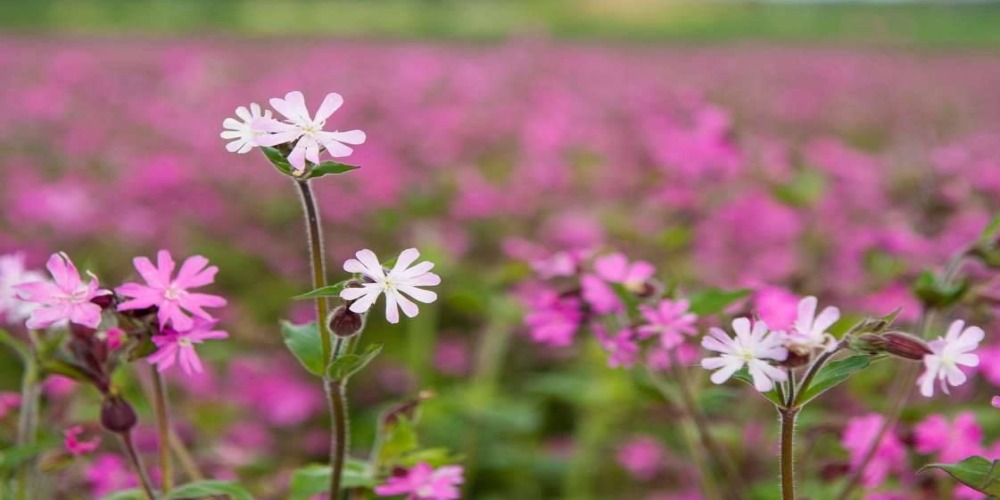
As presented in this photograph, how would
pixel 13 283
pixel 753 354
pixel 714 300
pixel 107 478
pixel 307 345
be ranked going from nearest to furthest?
pixel 753 354 < pixel 307 345 < pixel 13 283 < pixel 714 300 < pixel 107 478

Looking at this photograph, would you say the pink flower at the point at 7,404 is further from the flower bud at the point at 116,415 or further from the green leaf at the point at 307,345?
the green leaf at the point at 307,345

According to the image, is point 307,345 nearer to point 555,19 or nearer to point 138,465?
point 138,465

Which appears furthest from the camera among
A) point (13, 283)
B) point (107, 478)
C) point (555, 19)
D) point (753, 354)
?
point (555, 19)

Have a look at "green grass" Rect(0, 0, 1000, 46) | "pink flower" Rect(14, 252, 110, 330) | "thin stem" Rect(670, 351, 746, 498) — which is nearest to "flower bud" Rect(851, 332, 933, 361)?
"thin stem" Rect(670, 351, 746, 498)

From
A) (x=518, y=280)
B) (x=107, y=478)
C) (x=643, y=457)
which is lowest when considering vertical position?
(x=107, y=478)

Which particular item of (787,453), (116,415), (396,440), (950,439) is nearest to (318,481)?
(396,440)

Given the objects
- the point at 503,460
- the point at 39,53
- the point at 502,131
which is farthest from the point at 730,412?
the point at 39,53

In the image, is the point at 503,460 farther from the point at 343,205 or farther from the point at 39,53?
the point at 39,53
